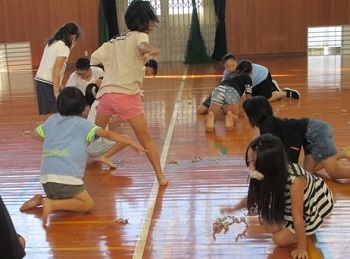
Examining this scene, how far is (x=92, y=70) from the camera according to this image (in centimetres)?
559

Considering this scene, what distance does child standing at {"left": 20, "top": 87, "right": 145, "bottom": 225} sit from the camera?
120 inches

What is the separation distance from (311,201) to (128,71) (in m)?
1.47

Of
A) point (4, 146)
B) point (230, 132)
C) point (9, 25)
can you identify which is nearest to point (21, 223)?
point (4, 146)

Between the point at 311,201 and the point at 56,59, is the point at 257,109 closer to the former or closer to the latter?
the point at 311,201

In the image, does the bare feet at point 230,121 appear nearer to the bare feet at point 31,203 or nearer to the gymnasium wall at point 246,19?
the bare feet at point 31,203

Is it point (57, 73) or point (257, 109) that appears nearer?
point (257, 109)

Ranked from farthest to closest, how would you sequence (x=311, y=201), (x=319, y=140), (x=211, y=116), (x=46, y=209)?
1. (x=211, y=116)
2. (x=319, y=140)
3. (x=46, y=209)
4. (x=311, y=201)

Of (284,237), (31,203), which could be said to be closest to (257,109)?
(284,237)

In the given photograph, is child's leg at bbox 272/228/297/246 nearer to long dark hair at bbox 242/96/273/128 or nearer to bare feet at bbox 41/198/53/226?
long dark hair at bbox 242/96/273/128

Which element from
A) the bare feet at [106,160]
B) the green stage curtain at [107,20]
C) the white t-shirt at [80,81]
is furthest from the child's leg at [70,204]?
the green stage curtain at [107,20]

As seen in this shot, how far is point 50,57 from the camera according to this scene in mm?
4750

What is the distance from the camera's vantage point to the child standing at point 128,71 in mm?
3316

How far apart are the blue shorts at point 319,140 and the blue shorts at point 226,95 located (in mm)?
2051

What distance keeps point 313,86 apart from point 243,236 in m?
5.19
